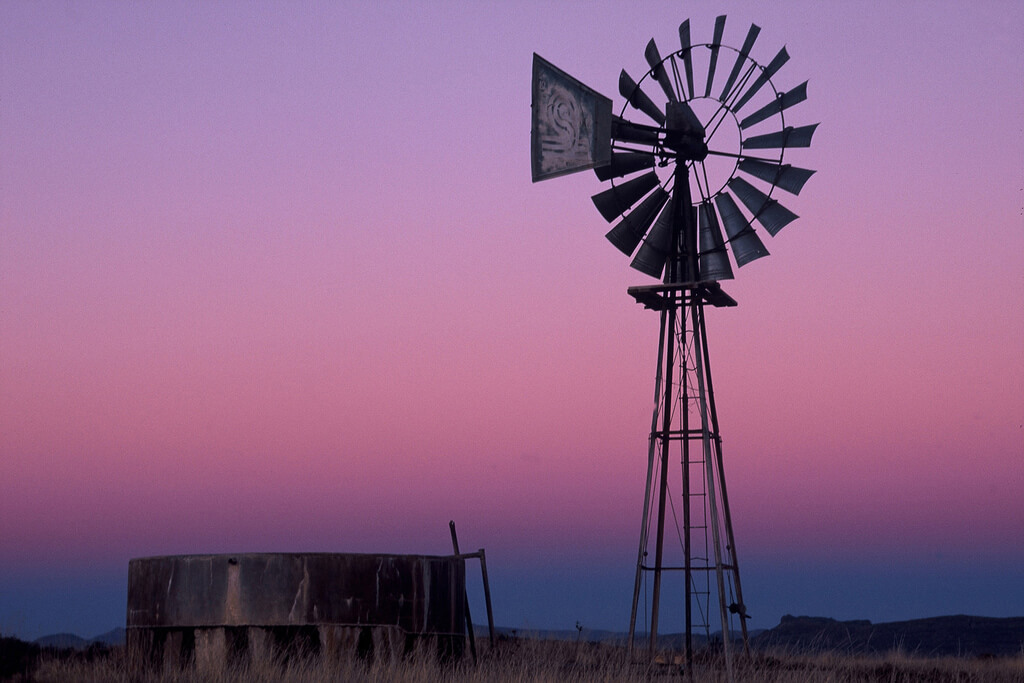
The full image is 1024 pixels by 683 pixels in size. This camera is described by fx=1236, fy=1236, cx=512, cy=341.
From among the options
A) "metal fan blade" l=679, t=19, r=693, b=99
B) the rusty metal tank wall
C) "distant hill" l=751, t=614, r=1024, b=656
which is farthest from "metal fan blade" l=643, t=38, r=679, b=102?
"distant hill" l=751, t=614, r=1024, b=656

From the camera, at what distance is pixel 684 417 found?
2238 centimetres

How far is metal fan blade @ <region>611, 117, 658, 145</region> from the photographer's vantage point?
71.7 feet

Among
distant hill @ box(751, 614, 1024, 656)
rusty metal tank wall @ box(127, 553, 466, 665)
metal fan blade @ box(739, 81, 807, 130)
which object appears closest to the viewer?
rusty metal tank wall @ box(127, 553, 466, 665)

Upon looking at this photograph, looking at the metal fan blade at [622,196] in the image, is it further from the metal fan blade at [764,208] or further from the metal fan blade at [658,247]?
the metal fan blade at [764,208]

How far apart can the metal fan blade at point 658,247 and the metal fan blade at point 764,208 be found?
1.29m

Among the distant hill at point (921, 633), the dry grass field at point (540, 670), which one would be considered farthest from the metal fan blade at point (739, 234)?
the distant hill at point (921, 633)

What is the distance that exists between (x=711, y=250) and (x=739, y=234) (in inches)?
23.3

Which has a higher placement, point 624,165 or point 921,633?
point 624,165

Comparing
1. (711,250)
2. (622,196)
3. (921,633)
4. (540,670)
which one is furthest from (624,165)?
(921,633)

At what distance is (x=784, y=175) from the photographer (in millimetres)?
21656

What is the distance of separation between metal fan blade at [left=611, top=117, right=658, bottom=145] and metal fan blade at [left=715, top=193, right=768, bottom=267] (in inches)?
65.5

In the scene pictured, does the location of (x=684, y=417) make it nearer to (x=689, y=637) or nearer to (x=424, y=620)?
(x=689, y=637)

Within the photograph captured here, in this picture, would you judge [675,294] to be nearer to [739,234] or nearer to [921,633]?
[739,234]

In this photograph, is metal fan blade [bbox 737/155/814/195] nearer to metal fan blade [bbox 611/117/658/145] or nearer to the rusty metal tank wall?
metal fan blade [bbox 611/117/658/145]
